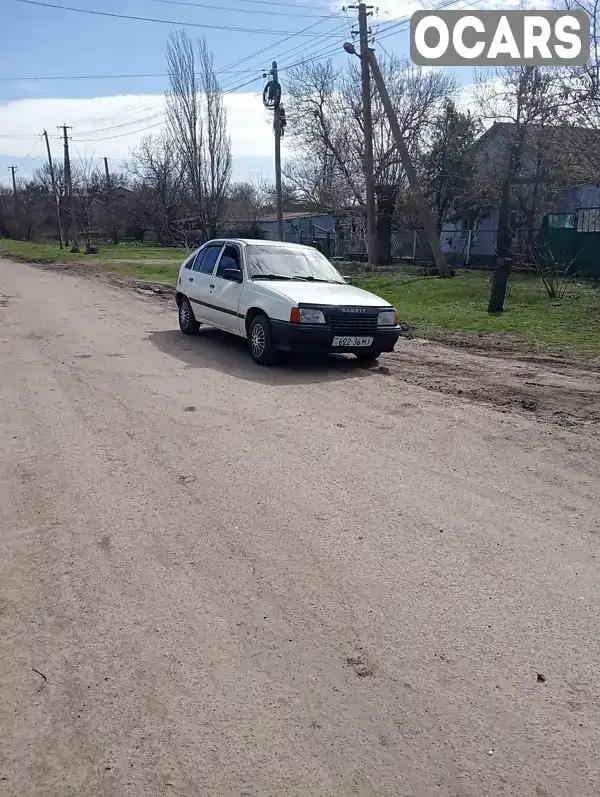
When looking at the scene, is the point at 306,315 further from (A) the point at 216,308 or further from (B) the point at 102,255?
(B) the point at 102,255

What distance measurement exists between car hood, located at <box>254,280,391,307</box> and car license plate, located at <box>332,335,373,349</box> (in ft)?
1.37

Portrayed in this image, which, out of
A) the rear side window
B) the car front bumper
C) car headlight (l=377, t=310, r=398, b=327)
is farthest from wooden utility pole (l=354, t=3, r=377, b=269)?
the car front bumper

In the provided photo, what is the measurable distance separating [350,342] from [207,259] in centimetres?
339

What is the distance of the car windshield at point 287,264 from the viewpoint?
398 inches

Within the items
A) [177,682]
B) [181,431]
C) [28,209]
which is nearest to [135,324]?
[181,431]

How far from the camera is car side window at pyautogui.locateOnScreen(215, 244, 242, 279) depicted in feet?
34.1

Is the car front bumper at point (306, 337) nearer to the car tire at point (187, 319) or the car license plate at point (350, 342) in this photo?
the car license plate at point (350, 342)

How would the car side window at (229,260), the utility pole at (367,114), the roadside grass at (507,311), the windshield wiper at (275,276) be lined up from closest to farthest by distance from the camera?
the windshield wiper at (275,276), the car side window at (229,260), the roadside grass at (507,311), the utility pole at (367,114)

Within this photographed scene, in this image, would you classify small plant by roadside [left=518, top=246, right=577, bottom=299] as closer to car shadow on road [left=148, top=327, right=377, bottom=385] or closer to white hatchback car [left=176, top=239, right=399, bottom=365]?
white hatchback car [left=176, top=239, right=399, bottom=365]

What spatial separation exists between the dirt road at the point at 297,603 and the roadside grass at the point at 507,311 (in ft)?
17.1

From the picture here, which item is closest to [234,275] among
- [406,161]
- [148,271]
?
[406,161]

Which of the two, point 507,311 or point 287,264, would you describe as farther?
point 507,311

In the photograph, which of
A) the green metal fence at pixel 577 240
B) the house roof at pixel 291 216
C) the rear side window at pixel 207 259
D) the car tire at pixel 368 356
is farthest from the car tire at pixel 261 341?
the house roof at pixel 291 216

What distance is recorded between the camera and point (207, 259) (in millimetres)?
11320
